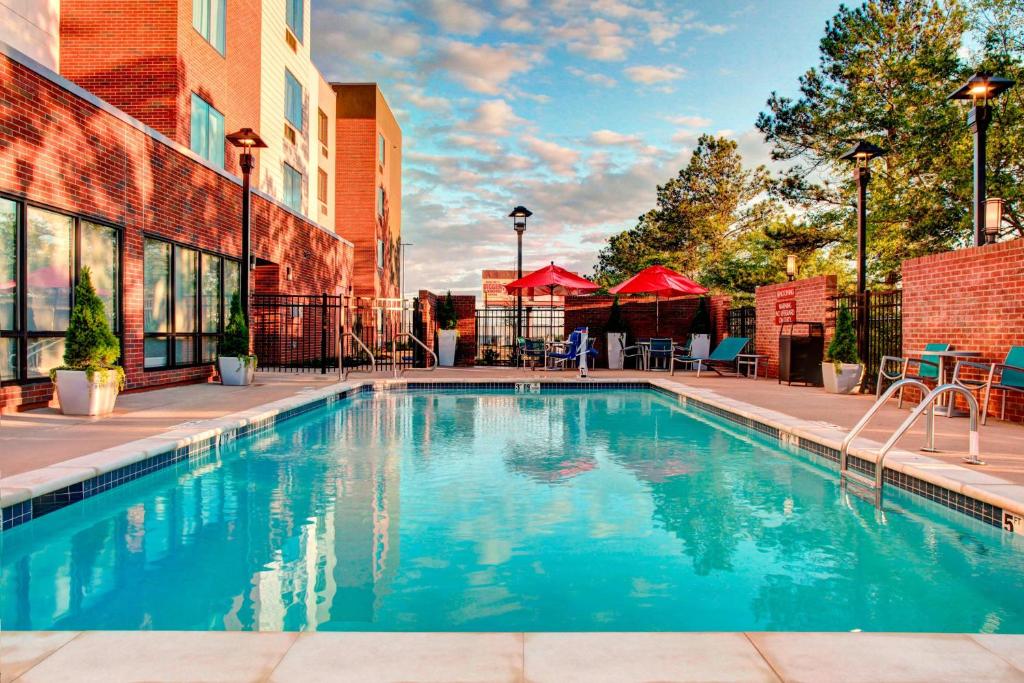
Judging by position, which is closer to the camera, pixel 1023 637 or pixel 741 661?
pixel 741 661

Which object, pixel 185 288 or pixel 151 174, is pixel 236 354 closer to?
pixel 185 288

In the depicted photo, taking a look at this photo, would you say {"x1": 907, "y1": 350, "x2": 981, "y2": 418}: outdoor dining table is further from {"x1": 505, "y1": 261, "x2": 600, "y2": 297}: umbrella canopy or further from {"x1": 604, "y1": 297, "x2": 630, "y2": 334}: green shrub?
{"x1": 604, "y1": 297, "x2": 630, "y2": 334}: green shrub

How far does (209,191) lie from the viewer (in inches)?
446

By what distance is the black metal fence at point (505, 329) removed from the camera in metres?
16.4

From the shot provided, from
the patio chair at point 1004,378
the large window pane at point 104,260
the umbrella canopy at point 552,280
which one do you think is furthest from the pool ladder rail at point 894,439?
the umbrella canopy at point 552,280

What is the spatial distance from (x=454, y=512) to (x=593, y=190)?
28567mm

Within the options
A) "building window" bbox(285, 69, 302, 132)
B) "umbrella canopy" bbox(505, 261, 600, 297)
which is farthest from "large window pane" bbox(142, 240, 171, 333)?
"building window" bbox(285, 69, 302, 132)

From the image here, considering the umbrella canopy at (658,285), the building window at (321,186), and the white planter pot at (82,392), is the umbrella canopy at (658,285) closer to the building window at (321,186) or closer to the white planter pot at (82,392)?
the white planter pot at (82,392)

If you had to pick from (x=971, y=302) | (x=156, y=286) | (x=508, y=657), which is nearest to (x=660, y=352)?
(x=971, y=302)

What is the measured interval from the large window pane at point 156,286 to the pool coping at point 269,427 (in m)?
2.91

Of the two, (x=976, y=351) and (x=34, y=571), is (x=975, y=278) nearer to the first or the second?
(x=976, y=351)

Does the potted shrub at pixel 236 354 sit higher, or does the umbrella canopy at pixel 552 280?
the umbrella canopy at pixel 552 280

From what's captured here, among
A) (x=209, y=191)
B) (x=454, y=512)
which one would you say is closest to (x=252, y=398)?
(x=209, y=191)

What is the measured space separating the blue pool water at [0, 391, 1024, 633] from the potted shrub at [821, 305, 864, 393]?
182 inches
